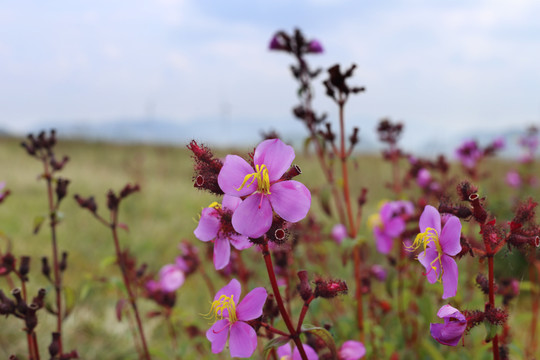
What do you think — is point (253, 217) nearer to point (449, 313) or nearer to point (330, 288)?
point (330, 288)

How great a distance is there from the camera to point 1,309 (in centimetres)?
145

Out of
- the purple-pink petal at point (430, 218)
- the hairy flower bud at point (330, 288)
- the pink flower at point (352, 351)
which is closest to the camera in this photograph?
the purple-pink petal at point (430, 218)

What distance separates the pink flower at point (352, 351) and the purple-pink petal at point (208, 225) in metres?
0.64

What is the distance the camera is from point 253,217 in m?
0.98

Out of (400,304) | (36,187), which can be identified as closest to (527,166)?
(400,304)

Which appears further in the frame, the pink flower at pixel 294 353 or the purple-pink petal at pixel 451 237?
the pink flower at pixel 294 353

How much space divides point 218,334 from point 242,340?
7 cm

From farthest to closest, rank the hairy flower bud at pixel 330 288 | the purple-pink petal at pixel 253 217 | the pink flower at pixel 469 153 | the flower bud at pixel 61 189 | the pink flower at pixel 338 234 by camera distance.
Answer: the pink flower at pixel 469 153 < the pink flower at pixel 338 234 < the flower bud at pixel 61 189 < the hairy flower bud at pixel 330 288 < the purple-pink petal at pixel 253 217

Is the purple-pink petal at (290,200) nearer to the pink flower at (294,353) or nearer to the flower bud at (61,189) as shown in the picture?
the pink flower at (294,353)

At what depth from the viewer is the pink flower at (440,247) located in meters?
1.06

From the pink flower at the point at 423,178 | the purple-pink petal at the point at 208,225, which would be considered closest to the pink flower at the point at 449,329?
the purple-pink petal at the point at 208,225

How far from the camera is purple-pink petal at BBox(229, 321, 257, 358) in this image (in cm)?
108

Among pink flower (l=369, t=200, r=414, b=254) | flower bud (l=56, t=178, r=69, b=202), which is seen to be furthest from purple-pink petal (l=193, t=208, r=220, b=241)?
pink flower (l=369, t=200, r=414, b=254)

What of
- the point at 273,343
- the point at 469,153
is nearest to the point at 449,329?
the point at 273,343
